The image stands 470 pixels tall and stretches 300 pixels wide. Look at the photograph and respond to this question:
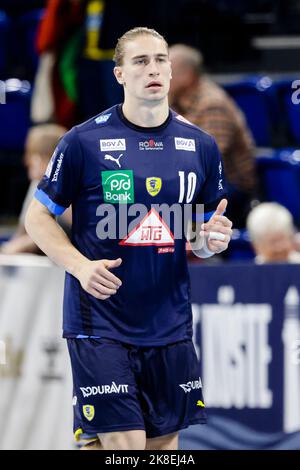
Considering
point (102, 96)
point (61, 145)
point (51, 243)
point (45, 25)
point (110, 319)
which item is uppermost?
point (45, 25)

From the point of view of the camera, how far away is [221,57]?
365 inches

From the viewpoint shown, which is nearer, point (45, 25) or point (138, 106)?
point (138, 106)

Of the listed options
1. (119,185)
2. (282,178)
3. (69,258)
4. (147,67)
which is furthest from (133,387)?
(282,178)

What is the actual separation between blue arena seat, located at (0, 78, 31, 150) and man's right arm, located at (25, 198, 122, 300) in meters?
4.41

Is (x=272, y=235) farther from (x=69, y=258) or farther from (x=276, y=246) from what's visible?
(x=69, y=258)

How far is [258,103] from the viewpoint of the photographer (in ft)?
27.5

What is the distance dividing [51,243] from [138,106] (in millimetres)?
671

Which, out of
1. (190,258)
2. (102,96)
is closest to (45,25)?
(102,96)

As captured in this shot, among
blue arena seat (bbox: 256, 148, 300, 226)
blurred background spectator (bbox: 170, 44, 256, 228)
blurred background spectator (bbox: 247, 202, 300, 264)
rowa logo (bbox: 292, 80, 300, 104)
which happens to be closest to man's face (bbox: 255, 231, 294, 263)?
blurred background spectator (bbox: 247, 202, 300, 264)

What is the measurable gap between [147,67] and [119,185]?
49 centimetres

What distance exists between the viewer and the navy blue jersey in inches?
178

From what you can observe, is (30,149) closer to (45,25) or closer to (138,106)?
(45,25)

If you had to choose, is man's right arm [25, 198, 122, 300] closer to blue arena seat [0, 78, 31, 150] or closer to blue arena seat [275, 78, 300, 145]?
blue arena seat [275, 78, 300, 145]

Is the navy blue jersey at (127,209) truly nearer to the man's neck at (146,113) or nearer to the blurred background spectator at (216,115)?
the man's neck at (146,113)
